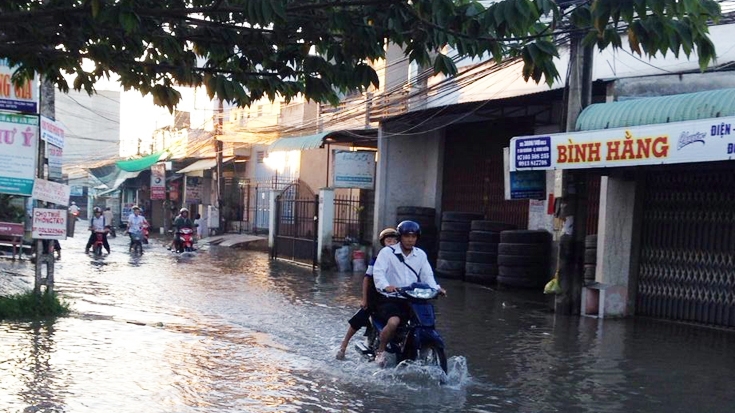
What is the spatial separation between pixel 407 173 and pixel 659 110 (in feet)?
38.3

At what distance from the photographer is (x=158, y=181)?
42688 millimetres

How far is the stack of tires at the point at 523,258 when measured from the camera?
17.5 m

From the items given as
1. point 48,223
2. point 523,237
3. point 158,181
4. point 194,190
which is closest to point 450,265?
point 523,237

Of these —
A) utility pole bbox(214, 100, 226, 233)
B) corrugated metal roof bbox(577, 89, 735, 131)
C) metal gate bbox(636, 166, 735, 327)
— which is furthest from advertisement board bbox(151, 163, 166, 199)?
corrugated metal roof bbox(577, 89, 735, 131)

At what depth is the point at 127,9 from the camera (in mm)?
5523

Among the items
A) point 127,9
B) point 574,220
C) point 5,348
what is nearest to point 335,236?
point 574,220

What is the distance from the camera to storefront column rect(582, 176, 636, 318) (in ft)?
44.9

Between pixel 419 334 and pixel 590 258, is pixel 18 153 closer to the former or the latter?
pixel 419 334

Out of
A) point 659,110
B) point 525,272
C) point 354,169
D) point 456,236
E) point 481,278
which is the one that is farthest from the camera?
point 354,169

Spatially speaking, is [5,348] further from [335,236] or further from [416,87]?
[335,236]

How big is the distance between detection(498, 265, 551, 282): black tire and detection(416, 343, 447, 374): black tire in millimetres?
9197

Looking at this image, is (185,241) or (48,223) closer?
(48,223)

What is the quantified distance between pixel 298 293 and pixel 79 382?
28.6 feet

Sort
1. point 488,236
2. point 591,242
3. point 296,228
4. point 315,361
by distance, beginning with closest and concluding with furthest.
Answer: point 315,361 < point 591,242 < point 488,236 < point 296,228
